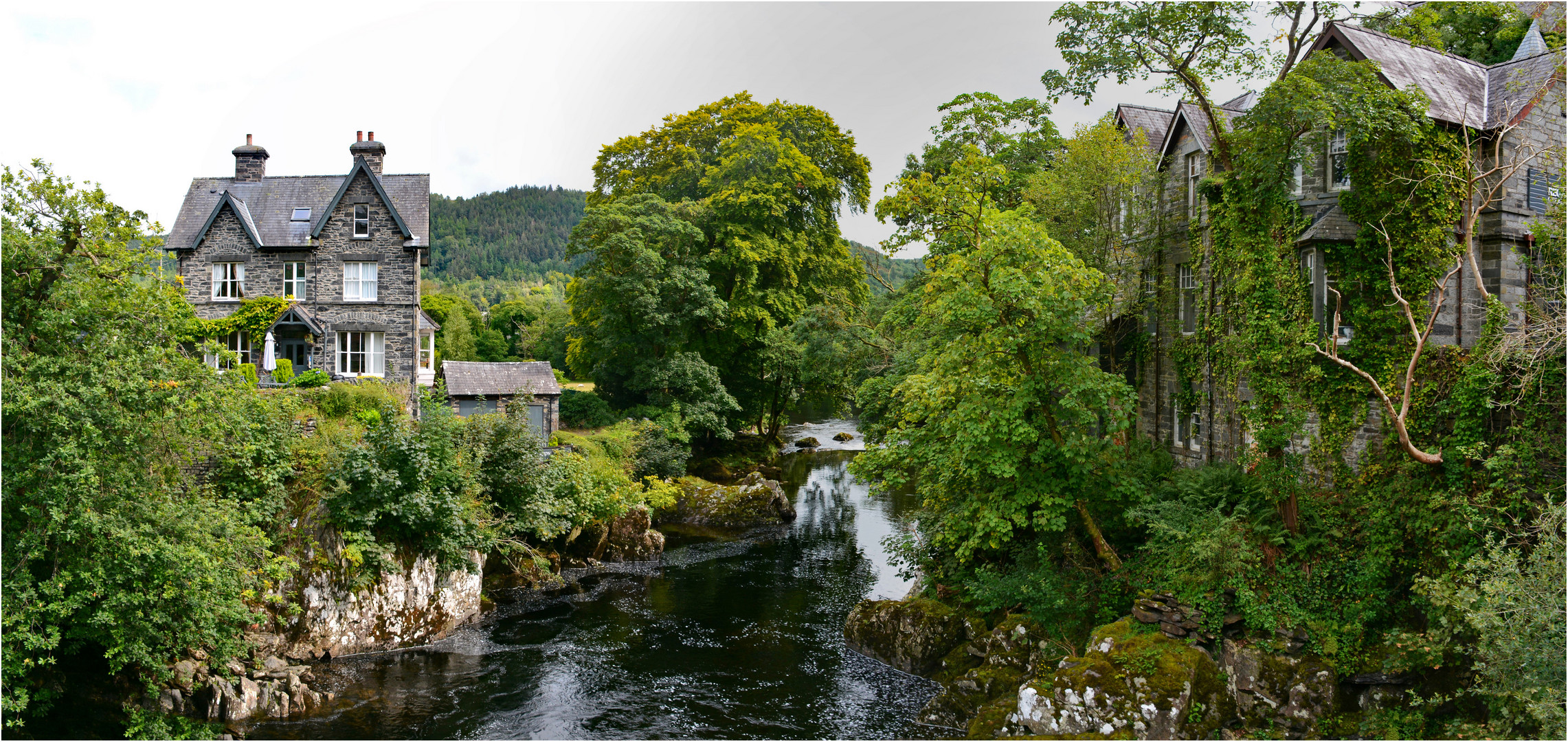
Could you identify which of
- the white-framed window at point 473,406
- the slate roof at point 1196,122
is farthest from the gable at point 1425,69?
the white-framed window at point 473,406

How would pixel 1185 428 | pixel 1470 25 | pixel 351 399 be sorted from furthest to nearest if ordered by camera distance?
1. pixel 1470 25
2. pixel 351 399
3. pixel 1185 428

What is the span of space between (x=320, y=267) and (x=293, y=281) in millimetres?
1111

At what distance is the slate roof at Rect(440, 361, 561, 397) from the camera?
3456 centimetres

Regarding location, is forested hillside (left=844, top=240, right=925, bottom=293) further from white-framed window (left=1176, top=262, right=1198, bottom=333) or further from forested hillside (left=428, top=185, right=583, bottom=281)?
forested hillside (left=428, top=185, right=583, bottom=281)

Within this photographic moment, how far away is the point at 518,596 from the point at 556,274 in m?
114

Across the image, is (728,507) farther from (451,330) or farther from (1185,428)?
(451,330)

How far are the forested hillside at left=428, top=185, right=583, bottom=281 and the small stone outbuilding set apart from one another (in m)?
109

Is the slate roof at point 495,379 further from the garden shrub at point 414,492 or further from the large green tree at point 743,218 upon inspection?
the garden shrub at point 414,492

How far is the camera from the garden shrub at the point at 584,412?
38.7 metres

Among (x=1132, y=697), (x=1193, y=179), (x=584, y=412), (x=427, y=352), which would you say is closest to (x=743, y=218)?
(x=584, y=412)

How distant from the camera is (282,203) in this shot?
32031 millimetres

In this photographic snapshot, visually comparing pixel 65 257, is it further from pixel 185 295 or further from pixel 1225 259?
pixel 1225 259

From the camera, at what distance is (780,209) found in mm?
39906

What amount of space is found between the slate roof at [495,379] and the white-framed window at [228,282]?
24.9 ft
